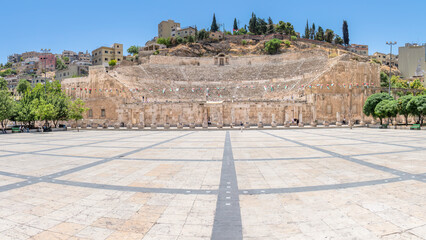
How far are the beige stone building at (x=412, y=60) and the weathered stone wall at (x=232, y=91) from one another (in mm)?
Result: 42534

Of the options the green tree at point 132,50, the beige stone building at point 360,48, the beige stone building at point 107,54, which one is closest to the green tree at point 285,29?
the beige stone building at point 360,48

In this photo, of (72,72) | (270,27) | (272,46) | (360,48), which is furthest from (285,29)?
(72,72)

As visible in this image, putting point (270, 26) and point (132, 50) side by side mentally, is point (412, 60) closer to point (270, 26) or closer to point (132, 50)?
point (270, 26)

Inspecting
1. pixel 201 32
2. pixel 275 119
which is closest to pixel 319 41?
pixel 201 32

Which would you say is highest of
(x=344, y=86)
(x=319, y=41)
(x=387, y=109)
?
(x=319, y=41)

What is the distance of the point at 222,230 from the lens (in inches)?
192

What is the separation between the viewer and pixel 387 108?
34.8 meters

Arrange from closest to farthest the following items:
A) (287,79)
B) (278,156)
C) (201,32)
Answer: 1. (278,156)
2. (287,79)
3. (201,32)

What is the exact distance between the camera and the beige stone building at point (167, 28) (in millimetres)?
113625

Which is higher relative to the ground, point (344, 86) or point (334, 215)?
point (344, 86)

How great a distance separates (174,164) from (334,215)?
7.33 metres

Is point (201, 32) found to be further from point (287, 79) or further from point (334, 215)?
point (334, 215)

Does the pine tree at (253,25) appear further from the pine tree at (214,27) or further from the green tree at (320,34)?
the green tree at (320,34)

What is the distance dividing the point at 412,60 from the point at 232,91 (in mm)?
73312
